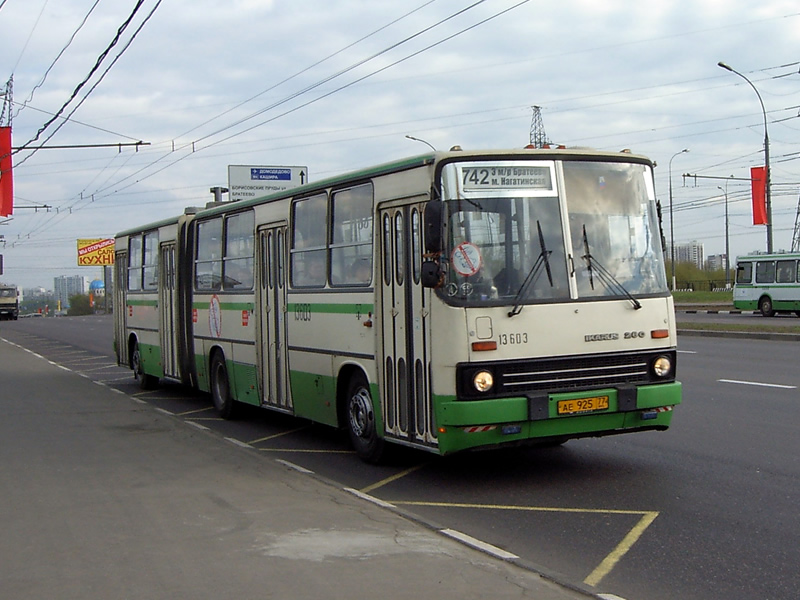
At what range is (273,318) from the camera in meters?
11.7

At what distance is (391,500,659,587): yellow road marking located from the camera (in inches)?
230

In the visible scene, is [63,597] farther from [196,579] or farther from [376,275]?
[376,275]

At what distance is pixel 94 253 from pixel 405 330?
110 metres

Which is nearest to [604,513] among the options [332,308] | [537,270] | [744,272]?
[537,270]

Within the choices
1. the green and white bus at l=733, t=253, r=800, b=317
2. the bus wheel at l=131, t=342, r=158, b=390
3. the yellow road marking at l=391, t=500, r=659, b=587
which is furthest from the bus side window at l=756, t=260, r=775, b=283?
the yellow road marking at l=391, t=500, r=659, b=587

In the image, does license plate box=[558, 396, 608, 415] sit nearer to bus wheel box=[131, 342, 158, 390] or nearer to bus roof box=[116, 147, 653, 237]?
bus roof box=[116, 147, 653, 237]

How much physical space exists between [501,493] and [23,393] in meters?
11.6

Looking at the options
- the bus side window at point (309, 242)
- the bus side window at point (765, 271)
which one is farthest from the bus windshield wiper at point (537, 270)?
the bus side window at point (765, 271)

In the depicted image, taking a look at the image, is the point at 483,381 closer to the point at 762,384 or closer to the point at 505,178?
the point at 505,178

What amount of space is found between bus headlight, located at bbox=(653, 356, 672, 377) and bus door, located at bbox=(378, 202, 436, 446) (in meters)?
2.03

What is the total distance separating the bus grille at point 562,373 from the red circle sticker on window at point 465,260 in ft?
2.55

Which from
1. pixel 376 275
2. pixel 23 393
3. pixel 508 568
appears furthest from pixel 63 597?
pixel 23 393

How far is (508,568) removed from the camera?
569 cm

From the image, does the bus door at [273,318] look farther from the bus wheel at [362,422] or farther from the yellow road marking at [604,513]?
the yellow road marking at [604,513]
